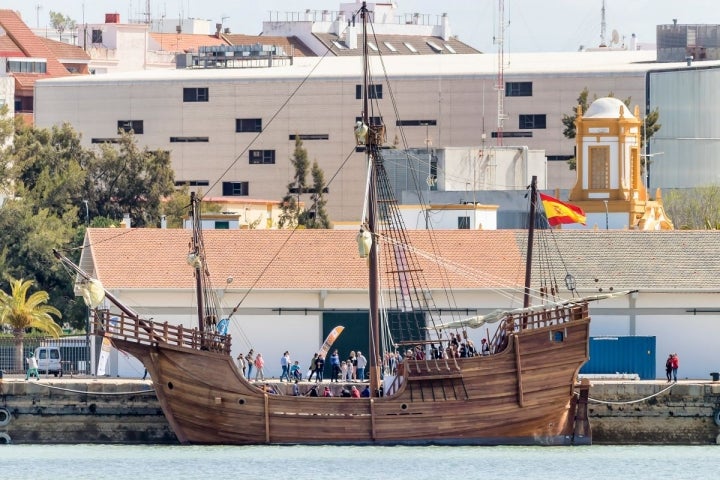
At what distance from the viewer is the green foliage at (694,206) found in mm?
105062

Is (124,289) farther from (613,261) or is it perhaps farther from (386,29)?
(386,29)

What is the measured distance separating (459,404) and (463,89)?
251 feet

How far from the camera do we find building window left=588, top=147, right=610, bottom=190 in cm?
9031

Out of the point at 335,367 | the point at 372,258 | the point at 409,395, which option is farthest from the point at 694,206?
the point at 409,395

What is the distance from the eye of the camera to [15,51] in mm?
166500

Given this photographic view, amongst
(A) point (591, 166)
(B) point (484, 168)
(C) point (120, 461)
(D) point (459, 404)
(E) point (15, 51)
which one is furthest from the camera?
(E) point (15, 51)

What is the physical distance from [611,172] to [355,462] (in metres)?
38.5

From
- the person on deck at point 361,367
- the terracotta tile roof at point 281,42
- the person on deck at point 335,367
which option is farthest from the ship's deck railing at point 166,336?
the terracotta tile roof at point 281,42

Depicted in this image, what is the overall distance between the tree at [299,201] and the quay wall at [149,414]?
44.9 meters

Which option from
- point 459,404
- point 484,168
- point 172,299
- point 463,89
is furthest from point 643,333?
point 463,89

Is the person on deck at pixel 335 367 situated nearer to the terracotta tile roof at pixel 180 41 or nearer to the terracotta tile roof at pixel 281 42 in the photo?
the terracotta tile roof at pixel 281 42

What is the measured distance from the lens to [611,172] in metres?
90.5

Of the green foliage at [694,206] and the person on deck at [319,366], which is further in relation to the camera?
the green foliage at [694,206]

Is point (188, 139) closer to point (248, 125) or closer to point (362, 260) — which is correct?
point (248, 125)
